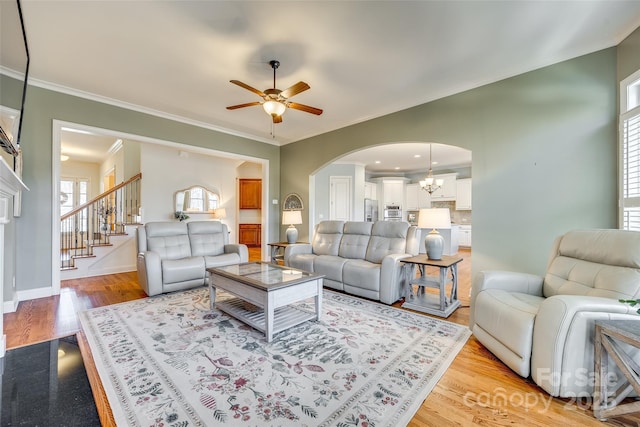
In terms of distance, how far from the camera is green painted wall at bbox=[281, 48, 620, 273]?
2732 mm

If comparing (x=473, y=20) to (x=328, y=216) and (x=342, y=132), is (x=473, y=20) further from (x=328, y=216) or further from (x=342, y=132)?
(x=328, y=216)

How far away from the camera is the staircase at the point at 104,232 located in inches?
189

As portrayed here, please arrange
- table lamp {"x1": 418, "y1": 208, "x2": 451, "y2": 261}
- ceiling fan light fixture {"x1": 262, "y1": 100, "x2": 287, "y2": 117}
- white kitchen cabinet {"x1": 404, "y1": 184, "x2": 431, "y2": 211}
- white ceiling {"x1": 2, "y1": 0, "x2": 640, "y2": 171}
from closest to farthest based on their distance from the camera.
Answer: white ceiling {"x1": 2, "y1": 0, "x2": 640, "y2": 171} < ceiling fan light fixture {"x1": 262, "y1": 100, "x2": 287, "y2": 117} < table lamp {"x1": 418, "y1": 208, "x2": 451, "y2": 261} < white kitchen cabinet {"x1": 404, "y1": 184, "x2": 431, "y2": 211}

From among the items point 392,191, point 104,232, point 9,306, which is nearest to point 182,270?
point 9,306

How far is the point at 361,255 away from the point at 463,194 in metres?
5.89

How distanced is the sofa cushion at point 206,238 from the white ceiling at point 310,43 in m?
2.04

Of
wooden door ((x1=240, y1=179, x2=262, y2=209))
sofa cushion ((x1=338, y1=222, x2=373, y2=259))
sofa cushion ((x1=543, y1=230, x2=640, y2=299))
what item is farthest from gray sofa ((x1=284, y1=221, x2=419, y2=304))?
wooden door ((x1=240, y1=179, x2=262, y2=209))

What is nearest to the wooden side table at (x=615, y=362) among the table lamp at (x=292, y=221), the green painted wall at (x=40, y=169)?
the table lamp at (x=292, y=221)

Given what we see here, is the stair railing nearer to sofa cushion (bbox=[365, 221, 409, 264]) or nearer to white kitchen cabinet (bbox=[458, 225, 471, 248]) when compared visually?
sofa cushion (bbox=[365, 221, 409, 264])

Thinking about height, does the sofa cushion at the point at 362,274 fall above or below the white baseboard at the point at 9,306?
above

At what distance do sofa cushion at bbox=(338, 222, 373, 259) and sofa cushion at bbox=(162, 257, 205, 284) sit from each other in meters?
2.09

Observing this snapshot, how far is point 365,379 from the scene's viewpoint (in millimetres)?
1798

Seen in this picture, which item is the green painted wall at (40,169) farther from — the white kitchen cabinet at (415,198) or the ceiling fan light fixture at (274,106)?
the white kitchen cabinet at (415,198)

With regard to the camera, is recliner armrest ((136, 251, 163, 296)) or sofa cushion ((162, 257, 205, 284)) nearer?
recliner armrest ((136, 251, 163, 296))
